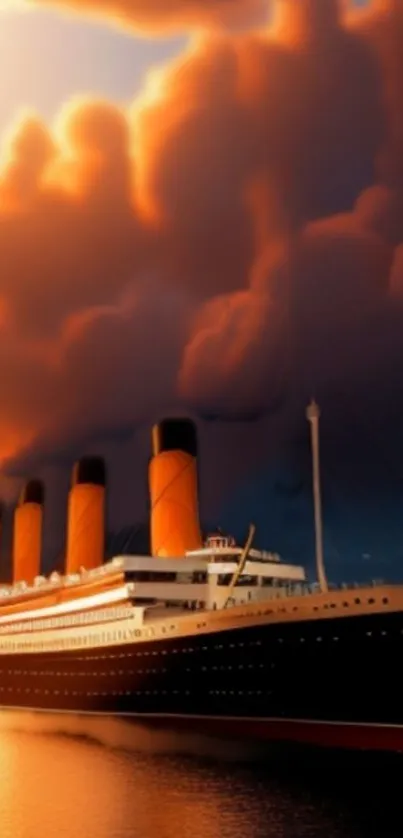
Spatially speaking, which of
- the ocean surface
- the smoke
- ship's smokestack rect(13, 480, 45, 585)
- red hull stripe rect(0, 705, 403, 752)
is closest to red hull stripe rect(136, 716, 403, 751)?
red hull stripe rect(0, 705, 403, 752)

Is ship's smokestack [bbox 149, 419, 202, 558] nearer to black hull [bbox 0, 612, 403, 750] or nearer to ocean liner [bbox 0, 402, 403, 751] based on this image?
ocean liner [bbox 0, 402, 403, 751]

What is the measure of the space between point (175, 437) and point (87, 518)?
24.6 ft

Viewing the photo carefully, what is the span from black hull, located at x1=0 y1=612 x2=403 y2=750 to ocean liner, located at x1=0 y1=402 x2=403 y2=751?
3 cm

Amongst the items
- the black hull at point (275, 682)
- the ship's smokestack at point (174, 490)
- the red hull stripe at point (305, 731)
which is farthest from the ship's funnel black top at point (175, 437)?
the red hull stripe at point (305, 731)

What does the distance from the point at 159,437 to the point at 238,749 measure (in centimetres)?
1427

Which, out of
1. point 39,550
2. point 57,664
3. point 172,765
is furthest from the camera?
point 39,550

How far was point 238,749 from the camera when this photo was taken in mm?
20453

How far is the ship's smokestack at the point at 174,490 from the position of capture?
31.4 meters

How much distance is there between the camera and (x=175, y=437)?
3244 cm

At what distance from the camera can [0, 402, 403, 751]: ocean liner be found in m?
18.8

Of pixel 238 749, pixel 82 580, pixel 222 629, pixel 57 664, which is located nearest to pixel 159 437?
pixel 82 580

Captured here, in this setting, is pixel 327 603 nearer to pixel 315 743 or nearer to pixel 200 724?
pixel 315 743

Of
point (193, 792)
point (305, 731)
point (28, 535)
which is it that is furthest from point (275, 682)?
point (28, 535)

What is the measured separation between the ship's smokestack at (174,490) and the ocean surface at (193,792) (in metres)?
9.09
